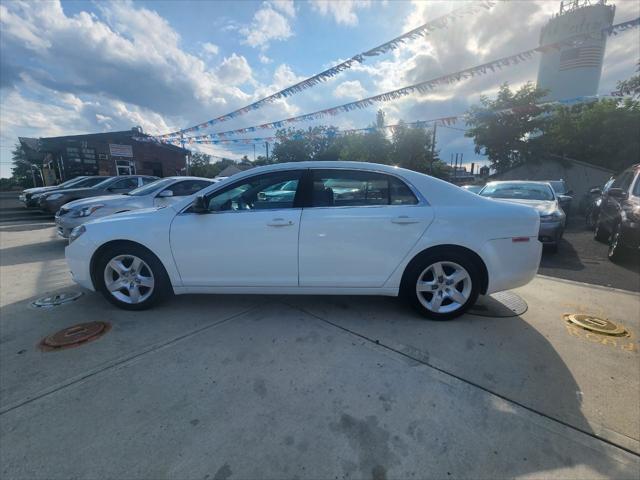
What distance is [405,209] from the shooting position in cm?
281

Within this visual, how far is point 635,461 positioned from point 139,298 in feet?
12.9

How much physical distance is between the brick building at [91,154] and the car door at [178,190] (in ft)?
47.8

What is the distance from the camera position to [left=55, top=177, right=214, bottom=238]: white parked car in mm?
5852

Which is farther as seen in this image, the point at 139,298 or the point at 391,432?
the point at 139,298

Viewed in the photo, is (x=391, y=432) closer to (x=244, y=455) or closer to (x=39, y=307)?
(x=244, y=455)

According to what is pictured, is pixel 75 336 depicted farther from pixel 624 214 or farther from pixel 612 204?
pixel 612 204

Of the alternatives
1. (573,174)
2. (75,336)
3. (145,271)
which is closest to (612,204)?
(145,271)

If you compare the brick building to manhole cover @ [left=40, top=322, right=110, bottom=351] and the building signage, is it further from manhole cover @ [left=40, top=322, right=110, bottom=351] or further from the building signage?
manhole cover @ [left=40, top=322, right=110, bottom=351]

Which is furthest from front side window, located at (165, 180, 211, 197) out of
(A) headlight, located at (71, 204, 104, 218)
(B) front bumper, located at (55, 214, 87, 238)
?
(B) front bumper, located at (55, 214, 87, 238)

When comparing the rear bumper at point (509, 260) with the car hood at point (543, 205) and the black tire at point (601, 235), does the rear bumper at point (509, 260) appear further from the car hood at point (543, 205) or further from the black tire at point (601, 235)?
the black tire at point (601, 235)

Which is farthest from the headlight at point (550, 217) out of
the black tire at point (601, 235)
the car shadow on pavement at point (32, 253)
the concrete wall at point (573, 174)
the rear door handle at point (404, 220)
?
the concrete wall at point (573, 174)

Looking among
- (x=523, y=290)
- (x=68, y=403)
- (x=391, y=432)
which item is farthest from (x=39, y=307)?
(x=523, y=290)

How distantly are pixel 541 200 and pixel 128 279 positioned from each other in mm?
7648

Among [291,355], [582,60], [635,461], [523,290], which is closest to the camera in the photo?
[635,461]
